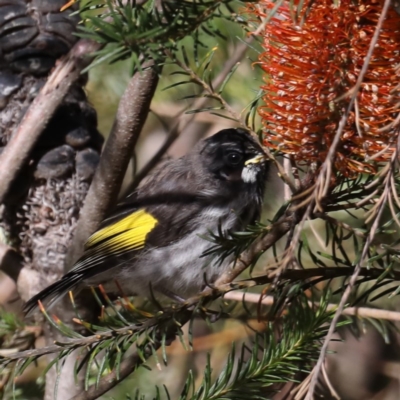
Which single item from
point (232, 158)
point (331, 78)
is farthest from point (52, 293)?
point (331, 78)

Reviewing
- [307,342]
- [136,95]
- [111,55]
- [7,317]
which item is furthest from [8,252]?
[111,55]

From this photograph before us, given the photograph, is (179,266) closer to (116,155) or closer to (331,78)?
(116,155)

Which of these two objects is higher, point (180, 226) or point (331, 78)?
point (331, 78)

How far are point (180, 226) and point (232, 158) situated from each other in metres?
0.31

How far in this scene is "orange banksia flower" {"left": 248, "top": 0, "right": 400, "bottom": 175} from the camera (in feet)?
3.60

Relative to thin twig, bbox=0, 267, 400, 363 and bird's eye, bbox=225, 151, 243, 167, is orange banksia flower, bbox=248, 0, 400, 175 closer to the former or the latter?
thin twig, bbox=0, 267, 400, 363

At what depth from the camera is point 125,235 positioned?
240 cm

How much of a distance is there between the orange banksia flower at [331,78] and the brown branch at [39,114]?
3.19 feet

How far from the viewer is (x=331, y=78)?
112 cm

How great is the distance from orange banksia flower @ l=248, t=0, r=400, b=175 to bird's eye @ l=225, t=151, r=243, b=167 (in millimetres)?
1177

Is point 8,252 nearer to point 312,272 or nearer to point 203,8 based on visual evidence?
point 312,272

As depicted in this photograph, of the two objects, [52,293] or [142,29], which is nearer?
[142,29]

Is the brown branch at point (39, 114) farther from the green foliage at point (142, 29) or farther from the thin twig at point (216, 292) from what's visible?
the green foliage at point (142, 29)

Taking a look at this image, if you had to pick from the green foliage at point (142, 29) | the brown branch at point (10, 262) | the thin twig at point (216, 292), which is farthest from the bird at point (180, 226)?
Answer: the green foliage at point (142, 29)
